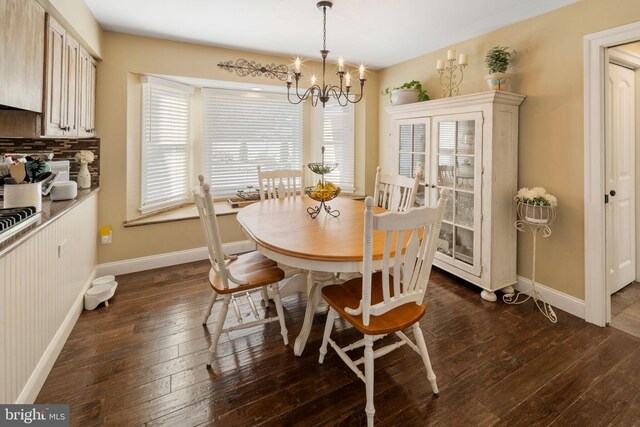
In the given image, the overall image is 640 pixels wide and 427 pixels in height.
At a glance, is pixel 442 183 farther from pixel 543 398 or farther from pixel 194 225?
pixel 194 225

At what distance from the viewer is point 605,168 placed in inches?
94.0

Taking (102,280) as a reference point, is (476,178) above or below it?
above

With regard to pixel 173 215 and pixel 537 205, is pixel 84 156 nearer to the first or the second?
pixel 173 215

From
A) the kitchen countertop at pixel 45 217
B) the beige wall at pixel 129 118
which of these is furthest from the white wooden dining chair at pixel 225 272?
the beige wall at pixel 129 118

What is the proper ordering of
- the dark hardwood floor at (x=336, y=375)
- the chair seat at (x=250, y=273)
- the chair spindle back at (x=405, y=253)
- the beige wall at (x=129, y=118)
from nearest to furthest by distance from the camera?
the chair spindle back at (x=405, y=253) < the dark hardwood floor at (x=336, y=375) < the chair seat at (x=250, y=273) < the beige wall at (x=129, y=118)

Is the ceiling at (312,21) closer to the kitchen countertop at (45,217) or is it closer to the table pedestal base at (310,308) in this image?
the kitchen countertop at (45,217)

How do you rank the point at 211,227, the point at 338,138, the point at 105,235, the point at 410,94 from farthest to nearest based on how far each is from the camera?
the point at 338,138
the point at 410,94
the point at 105,235
the point at 211,227

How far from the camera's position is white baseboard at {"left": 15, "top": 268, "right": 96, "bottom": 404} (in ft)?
5.35

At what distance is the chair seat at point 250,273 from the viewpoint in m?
2.01

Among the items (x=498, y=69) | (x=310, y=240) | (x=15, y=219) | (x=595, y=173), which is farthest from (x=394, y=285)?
(x=498, y=69)

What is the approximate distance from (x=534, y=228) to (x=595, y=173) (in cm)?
60

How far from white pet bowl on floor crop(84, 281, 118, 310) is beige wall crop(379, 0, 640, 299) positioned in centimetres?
375

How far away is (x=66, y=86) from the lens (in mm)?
2295

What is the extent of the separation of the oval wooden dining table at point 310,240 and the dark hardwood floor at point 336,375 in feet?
1.15
